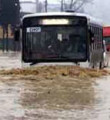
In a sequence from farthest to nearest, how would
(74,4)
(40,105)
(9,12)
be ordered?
(74,4)
(9,12)
(40,105)

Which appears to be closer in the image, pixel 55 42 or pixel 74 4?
pixel 55 42

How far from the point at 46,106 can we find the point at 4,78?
26.7 ft

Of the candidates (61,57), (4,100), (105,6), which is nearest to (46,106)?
(4,100)

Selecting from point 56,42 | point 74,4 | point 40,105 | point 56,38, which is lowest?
point 74,4

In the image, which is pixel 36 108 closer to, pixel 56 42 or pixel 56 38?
pixel 56 42

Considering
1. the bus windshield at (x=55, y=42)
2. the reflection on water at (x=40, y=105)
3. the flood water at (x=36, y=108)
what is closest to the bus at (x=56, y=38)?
the bus windshield at (x=55, y=42)

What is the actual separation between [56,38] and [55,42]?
18 cm

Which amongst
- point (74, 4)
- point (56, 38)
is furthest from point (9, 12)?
point (56, 38)

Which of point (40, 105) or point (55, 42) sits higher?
point (40, 105)

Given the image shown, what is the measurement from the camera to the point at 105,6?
18512 centimetres

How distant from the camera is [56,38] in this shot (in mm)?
24406

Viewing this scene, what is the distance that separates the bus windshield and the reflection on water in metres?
4.99

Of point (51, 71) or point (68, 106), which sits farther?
point (51, 71)

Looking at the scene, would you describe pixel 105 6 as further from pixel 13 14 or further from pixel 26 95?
pixel 26 95
